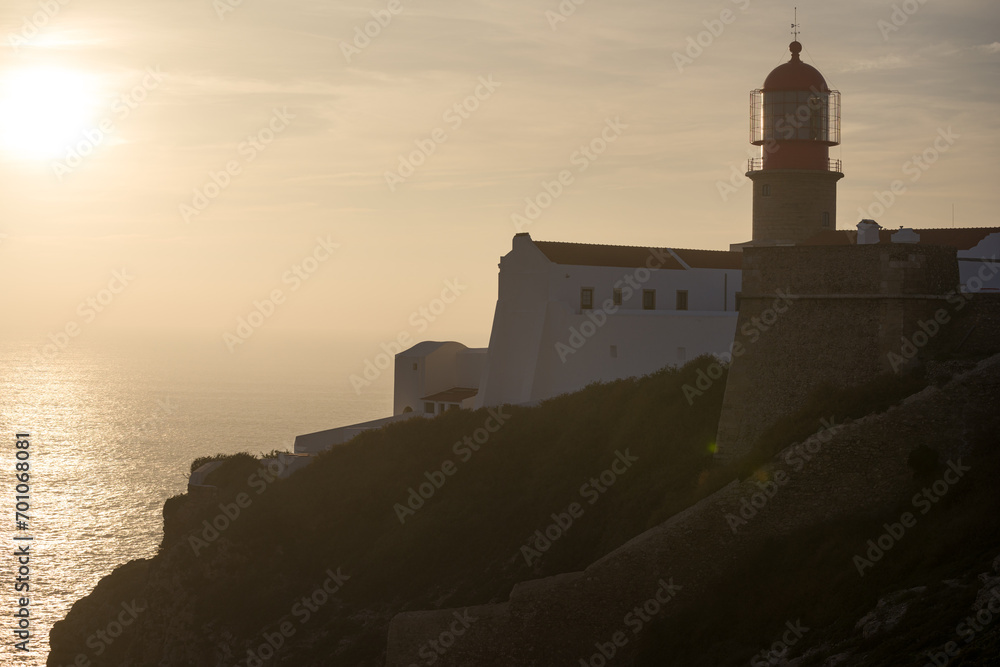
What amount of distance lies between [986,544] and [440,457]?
A: 19.5 metres

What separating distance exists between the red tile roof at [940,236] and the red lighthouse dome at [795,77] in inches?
217

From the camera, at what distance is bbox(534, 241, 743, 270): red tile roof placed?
121 feet

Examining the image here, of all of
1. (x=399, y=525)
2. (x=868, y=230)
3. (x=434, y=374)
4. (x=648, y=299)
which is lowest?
(x=399, y=525)

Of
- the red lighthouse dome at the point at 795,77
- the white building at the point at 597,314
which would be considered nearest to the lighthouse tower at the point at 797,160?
the red lighthouse dome at the point at 795,77

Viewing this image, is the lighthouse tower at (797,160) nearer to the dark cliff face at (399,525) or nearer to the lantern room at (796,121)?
the lantern room at (796,121)

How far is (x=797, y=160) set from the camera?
1419 inches

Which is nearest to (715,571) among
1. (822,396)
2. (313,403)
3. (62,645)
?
(822,396)

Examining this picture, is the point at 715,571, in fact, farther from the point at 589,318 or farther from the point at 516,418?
the point at 589,318

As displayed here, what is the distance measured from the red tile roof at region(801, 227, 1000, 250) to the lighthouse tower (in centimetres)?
123

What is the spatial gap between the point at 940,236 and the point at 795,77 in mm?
7697

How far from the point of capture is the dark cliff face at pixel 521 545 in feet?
53.4

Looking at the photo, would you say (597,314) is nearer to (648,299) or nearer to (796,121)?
(648,299)

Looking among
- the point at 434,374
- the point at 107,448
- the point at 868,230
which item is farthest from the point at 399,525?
the point at 107,448

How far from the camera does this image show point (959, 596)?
550 inches
